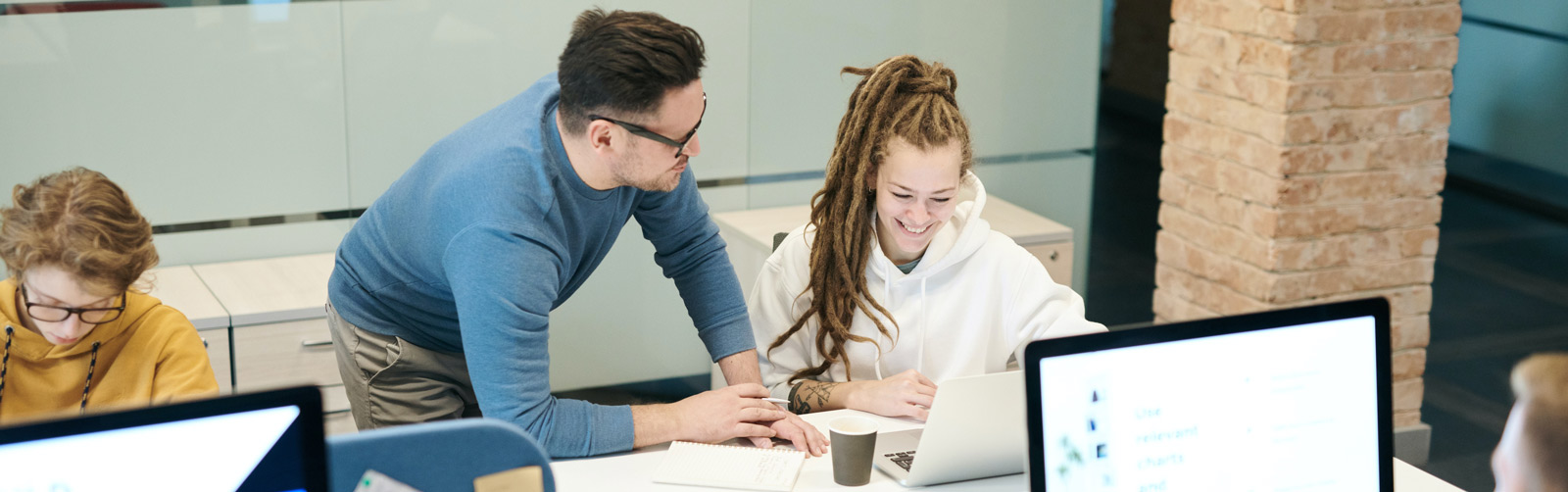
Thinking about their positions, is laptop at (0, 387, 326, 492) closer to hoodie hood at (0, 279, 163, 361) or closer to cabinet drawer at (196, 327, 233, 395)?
hoodie hood at (0, 279, 163, 361)

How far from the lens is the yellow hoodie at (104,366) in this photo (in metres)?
1.78

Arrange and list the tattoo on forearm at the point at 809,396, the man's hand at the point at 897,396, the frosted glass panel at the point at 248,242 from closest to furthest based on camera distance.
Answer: the man's hand at the point at 897,396
the tattoo on forearm at the point at 809,396
the frosted glass panel at the point at 248,242

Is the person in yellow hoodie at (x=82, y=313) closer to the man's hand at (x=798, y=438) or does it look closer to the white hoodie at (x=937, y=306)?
the man's hand at (x=798, y=438)

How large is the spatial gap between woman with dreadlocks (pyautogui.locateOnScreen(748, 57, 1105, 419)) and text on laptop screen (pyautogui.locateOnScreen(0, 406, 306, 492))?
3.58 ft

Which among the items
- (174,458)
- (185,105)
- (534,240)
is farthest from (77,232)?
(185,105)

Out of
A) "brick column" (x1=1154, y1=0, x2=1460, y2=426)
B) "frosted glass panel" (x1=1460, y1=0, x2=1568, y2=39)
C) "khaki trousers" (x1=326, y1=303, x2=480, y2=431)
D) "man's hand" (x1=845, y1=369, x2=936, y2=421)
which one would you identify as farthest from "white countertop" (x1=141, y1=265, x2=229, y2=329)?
"frosted glass panel" (x1=1460, y1=0, x2=1568, y2=39)

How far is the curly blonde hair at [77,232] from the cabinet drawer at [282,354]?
1064 millimetres

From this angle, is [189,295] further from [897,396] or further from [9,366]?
[897,396]

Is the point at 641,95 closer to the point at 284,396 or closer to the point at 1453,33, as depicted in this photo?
the point at 284,396

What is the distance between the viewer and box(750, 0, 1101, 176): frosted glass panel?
3.58 m

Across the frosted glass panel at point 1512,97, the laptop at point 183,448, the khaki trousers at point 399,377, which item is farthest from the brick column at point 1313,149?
the frosted glass panel at point 1512,97

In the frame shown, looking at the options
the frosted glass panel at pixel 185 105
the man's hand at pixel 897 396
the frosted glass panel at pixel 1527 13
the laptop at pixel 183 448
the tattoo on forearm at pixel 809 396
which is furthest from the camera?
the frosted glass panel at pixel 1527 13

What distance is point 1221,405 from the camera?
1348mm

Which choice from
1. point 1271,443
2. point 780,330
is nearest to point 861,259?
point 780,330
